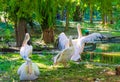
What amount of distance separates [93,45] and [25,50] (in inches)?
229

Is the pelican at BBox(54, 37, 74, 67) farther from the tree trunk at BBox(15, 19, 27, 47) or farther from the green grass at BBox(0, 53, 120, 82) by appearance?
the tree trunk at BBox(15, 19, 27, 47)

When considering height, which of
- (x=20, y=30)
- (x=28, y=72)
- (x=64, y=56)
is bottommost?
(x=28, y=72)

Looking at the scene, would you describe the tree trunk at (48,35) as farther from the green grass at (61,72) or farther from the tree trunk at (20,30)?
the green grass at (61,72)

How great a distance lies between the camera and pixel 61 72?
912cm

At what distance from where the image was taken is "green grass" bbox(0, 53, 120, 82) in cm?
813

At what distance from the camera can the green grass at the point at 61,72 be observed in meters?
8.13

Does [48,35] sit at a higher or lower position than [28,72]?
higher

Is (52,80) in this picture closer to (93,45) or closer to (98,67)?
(98,67)

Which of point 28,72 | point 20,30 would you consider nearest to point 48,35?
point 20,30

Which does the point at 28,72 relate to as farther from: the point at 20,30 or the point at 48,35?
the point at 48,35

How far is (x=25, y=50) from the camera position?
10383 mm

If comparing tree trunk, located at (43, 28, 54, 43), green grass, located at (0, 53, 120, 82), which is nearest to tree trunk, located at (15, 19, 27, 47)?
tree trunk, located at (43, 28, 54, 43)

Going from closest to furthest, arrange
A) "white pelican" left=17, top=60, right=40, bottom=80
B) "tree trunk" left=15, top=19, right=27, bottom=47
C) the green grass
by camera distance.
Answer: "white pelican" left=17, top=60, right=40, bottom=80 < the green grass < "tree trunk" left=15, top=19, right=27, bottom=47

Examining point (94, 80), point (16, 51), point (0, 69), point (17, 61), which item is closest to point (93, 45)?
point (16, 51)
